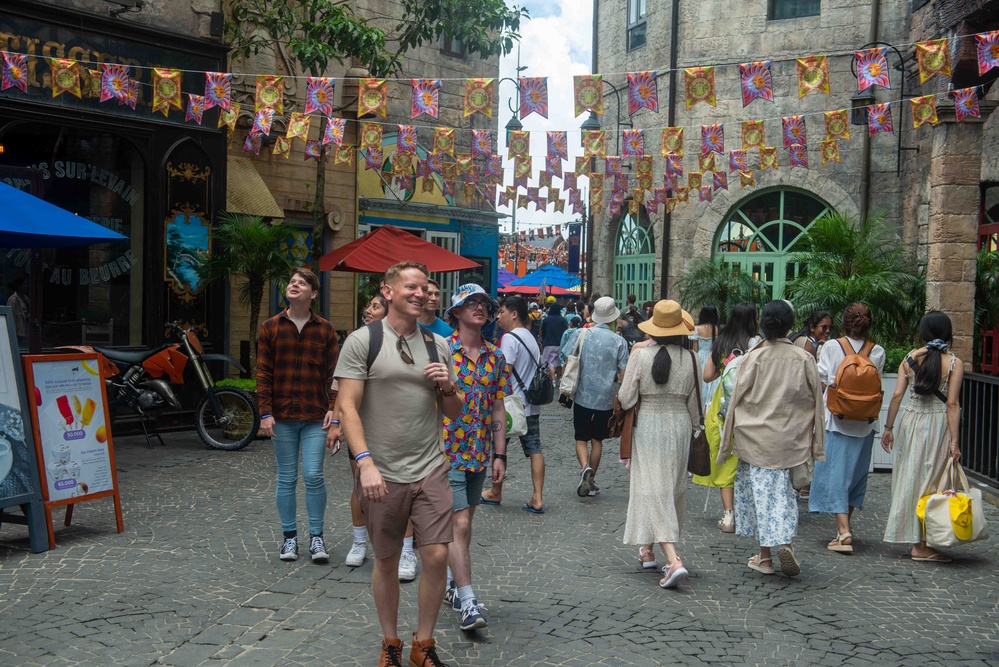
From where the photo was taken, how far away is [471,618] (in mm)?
5129

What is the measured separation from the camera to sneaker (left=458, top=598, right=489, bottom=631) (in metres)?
5.11

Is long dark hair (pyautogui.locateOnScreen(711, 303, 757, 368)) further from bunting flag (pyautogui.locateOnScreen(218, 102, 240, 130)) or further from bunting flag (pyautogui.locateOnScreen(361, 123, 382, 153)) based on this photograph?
bunting flag (pyautogui.locateOnScreen(361, 123, 382, 153))

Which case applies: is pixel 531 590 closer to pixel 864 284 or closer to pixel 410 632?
pixel 410 632

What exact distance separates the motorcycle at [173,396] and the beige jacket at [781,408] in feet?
21.0

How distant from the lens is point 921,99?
1138 centimetres

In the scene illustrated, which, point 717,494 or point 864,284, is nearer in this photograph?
point 717,494

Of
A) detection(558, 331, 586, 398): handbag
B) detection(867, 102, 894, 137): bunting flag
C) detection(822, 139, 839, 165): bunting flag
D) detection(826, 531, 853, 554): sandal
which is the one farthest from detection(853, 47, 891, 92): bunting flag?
detection(826, 531, 853, 554): sandal

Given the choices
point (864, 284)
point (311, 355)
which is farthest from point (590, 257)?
point (311, 355)

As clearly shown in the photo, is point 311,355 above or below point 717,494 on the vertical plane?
above

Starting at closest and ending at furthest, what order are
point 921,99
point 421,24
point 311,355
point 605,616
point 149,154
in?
point 605,616 → point 311,355 → point 921,99 → point 149,154 → point 421,24

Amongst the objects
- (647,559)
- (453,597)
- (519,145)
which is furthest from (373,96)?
(453,597)

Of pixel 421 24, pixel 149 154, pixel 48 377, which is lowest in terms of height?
pixel 48 377

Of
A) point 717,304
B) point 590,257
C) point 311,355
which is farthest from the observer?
point 590,257

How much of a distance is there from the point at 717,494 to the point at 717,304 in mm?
9008
